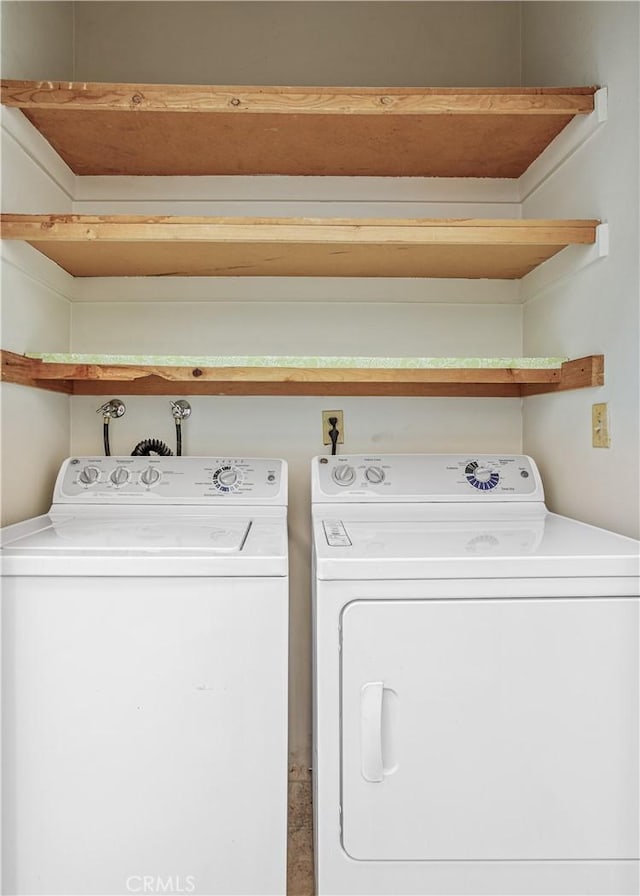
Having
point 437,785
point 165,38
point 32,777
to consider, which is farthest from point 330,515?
point 165,38

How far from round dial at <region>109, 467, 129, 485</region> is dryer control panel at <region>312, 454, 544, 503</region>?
0.57 meters

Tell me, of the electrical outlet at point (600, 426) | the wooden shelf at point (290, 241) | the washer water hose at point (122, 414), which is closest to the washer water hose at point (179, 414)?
the washer water hose at point (122, 414)

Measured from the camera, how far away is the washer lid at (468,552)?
1.21 m

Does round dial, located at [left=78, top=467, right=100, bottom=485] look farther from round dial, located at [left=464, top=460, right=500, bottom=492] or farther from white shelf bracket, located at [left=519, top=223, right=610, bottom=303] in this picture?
white shelf bracket, located at [left=519, top=223, right=610, bottom=303]

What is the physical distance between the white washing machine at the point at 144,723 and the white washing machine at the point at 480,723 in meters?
0.13

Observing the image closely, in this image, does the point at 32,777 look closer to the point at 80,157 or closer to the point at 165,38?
the point at 80,157

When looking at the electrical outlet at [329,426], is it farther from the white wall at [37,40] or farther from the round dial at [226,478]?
the white wall at [37,40]

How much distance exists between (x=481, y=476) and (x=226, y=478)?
2.56 feet

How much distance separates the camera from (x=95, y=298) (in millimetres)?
2145

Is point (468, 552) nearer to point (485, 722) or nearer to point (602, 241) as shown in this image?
point (485, 722)

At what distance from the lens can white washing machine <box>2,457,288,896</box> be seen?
47.9 inches

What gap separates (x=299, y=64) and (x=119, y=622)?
193 centimetres

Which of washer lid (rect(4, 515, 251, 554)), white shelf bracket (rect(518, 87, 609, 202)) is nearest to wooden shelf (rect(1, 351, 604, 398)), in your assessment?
washer lid (rect(4, 515, 251, 554))

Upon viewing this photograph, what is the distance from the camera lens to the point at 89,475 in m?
1.86
